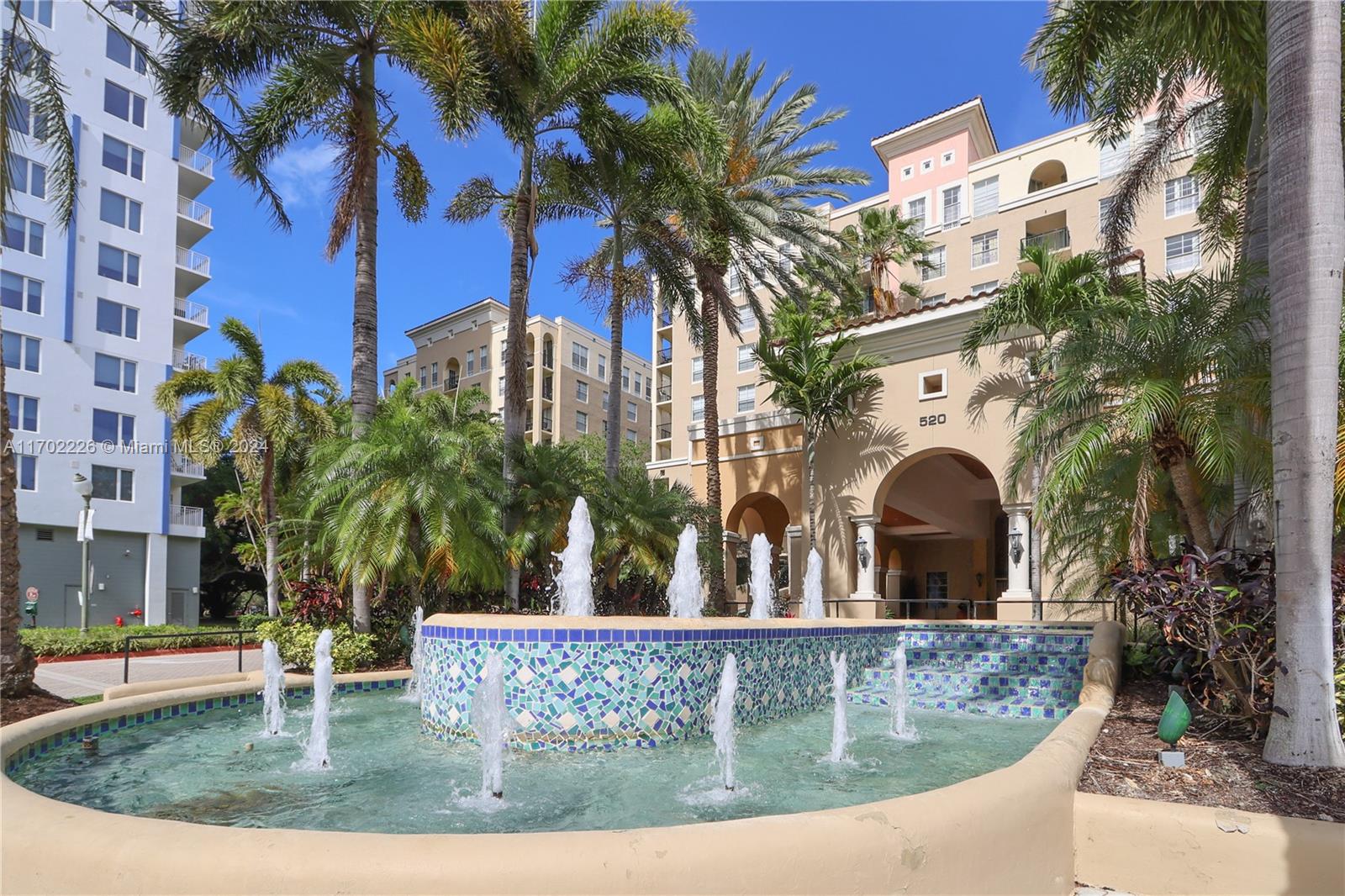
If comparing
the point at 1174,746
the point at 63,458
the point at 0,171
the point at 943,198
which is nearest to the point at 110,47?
the point at 63,458

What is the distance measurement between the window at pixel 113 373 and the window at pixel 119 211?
18.4 ft

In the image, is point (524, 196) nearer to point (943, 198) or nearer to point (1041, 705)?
point (1041, 705)

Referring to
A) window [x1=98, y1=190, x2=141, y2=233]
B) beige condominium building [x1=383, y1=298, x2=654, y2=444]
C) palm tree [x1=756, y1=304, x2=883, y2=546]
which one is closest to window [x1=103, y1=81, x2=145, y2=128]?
window [x1=98, y1=190, x2=141, y2=233]

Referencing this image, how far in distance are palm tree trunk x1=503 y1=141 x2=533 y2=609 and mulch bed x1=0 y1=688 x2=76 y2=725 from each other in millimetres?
7543

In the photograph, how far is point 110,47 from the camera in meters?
34.1

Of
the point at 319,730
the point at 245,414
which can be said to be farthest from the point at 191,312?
the point at 319,730

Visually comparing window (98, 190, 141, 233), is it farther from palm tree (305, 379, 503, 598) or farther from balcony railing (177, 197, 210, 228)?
palm tree (305, 379, 503, 598)

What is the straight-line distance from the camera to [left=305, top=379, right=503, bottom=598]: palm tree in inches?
512

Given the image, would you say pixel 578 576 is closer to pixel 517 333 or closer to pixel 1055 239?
pixel 517 333

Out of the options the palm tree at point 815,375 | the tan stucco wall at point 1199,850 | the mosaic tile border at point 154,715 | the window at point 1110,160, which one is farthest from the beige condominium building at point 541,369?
the tan stucco wall at point 1199,850

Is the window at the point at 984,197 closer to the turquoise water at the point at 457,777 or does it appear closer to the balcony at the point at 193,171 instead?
the turquoise water at the point at 457,777

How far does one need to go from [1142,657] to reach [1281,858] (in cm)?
719

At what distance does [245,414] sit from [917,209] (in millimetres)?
29165

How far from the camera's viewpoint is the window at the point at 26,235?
30.5 meters
